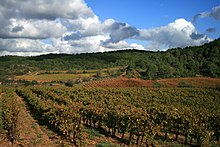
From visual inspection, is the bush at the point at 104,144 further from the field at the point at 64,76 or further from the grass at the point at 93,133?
the field at the point at 64,76

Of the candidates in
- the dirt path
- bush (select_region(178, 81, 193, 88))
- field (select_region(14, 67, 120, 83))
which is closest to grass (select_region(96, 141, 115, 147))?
the dirt path

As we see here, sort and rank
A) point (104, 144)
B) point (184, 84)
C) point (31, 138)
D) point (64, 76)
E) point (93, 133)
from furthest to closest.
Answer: point (64, 76) → point (184, 84) → point (93, 133) → point (31, 138) → point (104, 144)

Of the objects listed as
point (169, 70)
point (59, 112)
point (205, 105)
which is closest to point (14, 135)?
point (59, 112)

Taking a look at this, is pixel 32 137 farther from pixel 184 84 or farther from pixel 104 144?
pixel 184 84

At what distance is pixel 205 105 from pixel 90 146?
3503cm

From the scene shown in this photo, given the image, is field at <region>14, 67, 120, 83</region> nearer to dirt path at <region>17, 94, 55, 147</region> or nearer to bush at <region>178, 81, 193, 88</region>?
bush at <region>178, 81, 193, 88</region>

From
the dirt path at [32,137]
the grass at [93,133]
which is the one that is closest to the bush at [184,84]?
the grass at [93,133]

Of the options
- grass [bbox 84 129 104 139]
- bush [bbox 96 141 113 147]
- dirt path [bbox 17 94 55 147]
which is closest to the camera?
dirt path [bbox 17 94 55 147]

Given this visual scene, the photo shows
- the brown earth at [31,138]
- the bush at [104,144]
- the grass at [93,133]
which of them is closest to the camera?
the brown earth at [31,138]

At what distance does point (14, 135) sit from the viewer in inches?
899

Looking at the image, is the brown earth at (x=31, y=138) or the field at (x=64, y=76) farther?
the field at (x=64, y=76)

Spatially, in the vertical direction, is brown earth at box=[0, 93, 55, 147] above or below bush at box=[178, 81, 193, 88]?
below

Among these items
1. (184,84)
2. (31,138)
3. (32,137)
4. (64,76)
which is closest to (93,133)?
(32,137)

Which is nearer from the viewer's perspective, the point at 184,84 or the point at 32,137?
the point at 32,137
